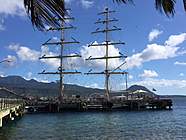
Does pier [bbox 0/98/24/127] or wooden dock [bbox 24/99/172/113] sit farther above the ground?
wooden dock [bbox 24/99/172/113]

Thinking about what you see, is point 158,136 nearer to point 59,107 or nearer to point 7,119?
point 7,119

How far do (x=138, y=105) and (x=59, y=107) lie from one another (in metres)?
18.5

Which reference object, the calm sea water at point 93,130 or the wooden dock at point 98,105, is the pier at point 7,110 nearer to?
the calm sea water at point 93,130

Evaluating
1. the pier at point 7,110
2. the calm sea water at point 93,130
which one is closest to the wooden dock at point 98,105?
the pier at point 7,110

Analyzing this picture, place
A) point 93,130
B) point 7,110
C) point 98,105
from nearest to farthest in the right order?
point 7,110 < point 93,130 < point 98,105

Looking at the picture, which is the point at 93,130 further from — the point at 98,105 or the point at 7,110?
the point at 98,105

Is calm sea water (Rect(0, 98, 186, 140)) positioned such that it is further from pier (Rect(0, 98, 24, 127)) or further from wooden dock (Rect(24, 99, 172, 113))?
wooden dock (Rect(24, 99, 172, 113))

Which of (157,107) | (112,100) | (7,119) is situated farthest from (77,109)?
(7,119)

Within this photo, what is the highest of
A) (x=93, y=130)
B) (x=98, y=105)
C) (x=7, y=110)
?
(x=98, y=105)

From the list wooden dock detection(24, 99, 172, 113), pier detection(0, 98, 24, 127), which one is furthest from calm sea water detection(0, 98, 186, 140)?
wooden dock detection(24, 99, 172, 113)

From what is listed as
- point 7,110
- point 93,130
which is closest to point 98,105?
point 93,130

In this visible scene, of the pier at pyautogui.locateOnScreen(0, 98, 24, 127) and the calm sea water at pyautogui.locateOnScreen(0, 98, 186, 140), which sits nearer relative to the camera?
the calm sea water at pyautogui.locateOnScreen(0, 98, 186, 140)

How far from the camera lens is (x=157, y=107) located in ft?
311

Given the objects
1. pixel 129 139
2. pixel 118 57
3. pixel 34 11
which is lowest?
pixel 129 139
